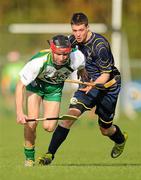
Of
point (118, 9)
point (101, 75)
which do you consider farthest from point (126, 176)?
point (118, 9)

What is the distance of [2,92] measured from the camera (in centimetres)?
2692

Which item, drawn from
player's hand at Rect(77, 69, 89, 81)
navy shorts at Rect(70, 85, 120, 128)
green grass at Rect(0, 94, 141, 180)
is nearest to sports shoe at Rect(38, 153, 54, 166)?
green grass at Rect(0, 94, 141, 180)

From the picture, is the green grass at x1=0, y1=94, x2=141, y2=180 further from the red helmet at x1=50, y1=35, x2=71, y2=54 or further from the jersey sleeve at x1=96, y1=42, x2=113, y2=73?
the red helmet at x1=50, y1=35, x2=71, y2=54

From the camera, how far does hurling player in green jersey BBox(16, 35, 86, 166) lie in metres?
10.3

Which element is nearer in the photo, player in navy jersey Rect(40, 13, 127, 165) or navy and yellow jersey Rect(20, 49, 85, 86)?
navy and yellow jersey Rect(20, 49, 85, 86)

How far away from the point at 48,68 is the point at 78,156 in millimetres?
3067

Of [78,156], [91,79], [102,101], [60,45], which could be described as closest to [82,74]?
[91,79]

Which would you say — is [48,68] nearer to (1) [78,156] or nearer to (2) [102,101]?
(2) [102,101]

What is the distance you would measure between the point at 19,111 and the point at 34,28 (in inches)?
583

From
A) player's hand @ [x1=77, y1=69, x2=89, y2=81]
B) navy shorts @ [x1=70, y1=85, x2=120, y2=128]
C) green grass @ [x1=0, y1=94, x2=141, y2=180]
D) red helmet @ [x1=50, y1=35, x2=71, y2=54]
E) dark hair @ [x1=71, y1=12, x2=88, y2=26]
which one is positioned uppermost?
dark hair @ [x1=71, y1=12, x2=88, y2=26]

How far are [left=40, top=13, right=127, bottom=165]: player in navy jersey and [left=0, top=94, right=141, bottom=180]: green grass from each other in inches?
17.7

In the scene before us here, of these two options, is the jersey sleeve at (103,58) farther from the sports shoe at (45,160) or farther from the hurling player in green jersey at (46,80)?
the sports shoe at (45,160)

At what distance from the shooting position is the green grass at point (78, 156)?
9.27m

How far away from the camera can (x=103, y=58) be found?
1141cm
